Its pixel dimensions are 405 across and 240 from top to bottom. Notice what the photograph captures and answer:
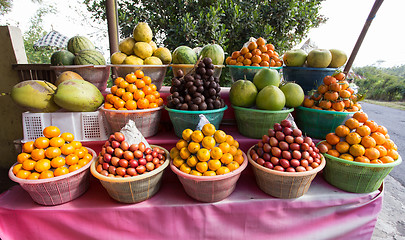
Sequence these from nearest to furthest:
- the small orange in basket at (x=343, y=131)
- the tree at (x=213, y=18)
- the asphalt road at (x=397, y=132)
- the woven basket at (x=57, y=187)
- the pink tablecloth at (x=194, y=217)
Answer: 1. the woven basket at (x=57, y=187)
2. the pink tablecloth at (x=194, y=217)
3. the small orange in basket at (x=343, y=131)
4. the asphalt road at (x=397, y=132)
5. the tree at (x=213, y=18)

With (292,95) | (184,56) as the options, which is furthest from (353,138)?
(184,56)

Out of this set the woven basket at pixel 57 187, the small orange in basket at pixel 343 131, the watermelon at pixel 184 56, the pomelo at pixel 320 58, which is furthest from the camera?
the watermelon at pixel 184 56

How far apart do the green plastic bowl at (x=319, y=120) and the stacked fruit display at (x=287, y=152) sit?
0.47 m

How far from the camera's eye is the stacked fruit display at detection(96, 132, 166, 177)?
53.6 inches

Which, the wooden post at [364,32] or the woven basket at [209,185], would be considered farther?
the wooden post at [364,32]

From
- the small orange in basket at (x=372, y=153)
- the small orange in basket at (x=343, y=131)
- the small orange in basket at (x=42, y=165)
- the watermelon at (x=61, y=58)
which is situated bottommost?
the small orange in basket at (x=42, y=165)

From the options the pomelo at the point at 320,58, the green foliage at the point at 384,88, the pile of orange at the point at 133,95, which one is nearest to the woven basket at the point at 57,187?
the pile of orange at the point at 133,95

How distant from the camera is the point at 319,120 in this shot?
1.89 m

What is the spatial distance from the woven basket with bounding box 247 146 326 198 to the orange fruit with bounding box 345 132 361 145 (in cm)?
28

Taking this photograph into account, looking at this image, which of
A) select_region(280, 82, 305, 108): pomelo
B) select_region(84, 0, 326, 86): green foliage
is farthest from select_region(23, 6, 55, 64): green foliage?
select_region(280, 82, 305, 108): pomelo

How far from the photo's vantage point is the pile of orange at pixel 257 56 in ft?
6.94

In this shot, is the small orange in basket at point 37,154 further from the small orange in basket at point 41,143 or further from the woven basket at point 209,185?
the woven basket at point 209,185

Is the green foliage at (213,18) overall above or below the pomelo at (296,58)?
above

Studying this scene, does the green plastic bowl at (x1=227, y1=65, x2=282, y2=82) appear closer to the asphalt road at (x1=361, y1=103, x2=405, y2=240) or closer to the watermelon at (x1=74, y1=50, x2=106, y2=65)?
the watermelon at (x1=74, y1=50, x2=106, y2=65)
